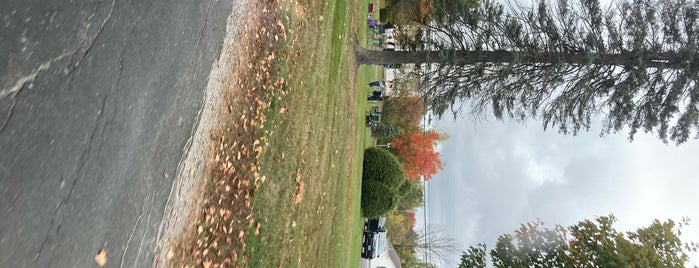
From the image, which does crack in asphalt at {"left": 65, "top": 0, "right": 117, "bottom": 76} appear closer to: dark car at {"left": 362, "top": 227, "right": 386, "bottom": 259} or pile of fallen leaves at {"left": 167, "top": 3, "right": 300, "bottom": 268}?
pile of fallen leaves at {"left": 167, "top": 3, "right": 300, "bottom": 268}

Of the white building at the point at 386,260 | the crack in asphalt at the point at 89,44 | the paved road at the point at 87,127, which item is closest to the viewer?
the paved road at the point at 87,127

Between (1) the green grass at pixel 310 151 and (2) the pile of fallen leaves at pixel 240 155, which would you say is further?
(1) the green grass at pixel 310 151

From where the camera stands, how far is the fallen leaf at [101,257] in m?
4.62

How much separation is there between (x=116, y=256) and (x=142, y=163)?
3.56ft

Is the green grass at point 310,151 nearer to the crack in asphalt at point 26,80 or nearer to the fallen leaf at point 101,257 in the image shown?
the fallen leaf at point 101,257

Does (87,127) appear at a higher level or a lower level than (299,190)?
higher

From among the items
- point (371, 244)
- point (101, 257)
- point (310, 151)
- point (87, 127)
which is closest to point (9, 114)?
point (87, 127)

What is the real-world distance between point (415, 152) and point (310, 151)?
931 inches

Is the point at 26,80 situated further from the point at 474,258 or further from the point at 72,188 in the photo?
the point at 474,258

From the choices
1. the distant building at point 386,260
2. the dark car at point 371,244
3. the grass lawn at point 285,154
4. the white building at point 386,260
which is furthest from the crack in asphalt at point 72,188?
the distant building at point 386,260

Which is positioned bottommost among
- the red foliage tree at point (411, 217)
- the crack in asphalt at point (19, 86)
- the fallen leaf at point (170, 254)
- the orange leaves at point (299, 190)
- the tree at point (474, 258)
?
the red foliage tree at point (411, 217)

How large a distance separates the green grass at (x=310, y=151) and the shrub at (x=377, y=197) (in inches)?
161

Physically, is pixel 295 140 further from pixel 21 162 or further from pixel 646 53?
pixel 646 53

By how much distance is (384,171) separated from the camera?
20.7 meters
